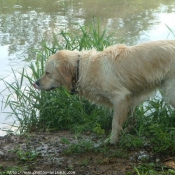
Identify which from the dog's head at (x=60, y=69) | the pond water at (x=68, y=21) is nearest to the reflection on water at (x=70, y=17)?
the pond water at (x=68, y=21)

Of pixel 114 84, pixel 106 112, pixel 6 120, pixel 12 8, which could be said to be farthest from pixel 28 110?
pixel 12 8

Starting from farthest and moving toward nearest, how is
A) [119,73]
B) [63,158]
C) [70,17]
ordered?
[70,17] < [119,73] < [63,158]

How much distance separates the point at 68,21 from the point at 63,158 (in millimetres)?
8170

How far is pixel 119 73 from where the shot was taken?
5359 millimetres

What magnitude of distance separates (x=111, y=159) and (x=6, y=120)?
301cm

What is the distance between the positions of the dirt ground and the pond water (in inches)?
87.6

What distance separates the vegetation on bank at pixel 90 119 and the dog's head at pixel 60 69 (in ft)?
1.93

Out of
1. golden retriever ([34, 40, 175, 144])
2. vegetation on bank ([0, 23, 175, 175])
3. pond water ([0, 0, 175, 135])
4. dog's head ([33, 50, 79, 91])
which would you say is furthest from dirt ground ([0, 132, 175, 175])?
pond water ([0, 0, 175, 135])

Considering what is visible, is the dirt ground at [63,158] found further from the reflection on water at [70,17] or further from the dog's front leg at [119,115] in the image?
the reflection on water at [70,17]

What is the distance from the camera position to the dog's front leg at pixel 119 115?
5.41 metres

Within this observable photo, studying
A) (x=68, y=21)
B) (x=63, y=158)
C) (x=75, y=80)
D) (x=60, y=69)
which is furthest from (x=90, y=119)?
(x=68, y=21)

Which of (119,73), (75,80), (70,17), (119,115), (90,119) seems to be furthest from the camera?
(70,17)

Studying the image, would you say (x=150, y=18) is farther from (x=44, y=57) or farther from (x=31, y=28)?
(x=44, y=57)

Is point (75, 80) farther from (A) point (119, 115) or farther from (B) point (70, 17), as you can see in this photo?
(B) point (70, 17)
